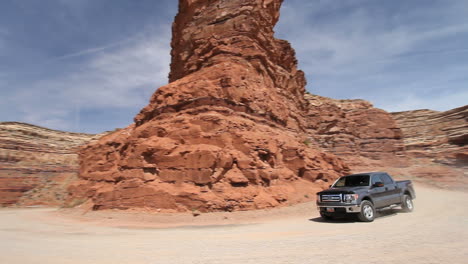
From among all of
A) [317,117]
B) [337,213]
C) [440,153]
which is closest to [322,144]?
[317,117]

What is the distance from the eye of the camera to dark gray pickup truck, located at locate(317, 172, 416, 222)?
365 inches

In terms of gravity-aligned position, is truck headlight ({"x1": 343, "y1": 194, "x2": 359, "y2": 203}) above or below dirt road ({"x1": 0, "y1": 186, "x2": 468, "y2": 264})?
above

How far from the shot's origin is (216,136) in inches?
589

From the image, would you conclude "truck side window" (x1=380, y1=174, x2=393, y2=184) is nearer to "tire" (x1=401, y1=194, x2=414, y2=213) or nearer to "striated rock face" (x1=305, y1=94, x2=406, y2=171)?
"tire" (x1=401, y1=194, x2=414, y2=213)

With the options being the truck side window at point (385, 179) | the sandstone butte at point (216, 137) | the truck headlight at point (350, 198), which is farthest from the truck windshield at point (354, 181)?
the sandstone butte at point (216, 137)

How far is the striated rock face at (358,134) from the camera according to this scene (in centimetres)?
3216

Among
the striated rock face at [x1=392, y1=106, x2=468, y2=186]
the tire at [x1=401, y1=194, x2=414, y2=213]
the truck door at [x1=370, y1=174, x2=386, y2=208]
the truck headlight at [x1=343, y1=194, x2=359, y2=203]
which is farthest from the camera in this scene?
the striated rock face at [x1=392, y1=106, x2=468, y2=186]

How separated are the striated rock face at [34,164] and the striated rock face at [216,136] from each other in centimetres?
619

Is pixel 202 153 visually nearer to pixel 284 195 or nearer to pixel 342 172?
pixel 284 195

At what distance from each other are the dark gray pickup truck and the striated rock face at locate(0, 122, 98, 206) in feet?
84.3

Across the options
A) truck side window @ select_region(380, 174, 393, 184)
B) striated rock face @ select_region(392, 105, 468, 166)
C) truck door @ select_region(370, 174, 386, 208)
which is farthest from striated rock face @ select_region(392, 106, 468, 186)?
truck door @ select_region(370, 174, 386, 208)

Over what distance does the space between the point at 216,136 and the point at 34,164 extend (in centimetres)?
2512

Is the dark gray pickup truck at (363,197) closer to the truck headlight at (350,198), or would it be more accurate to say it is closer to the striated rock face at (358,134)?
→ the truck headlight at (350,198)

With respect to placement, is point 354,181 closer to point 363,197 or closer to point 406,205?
point 363,197
